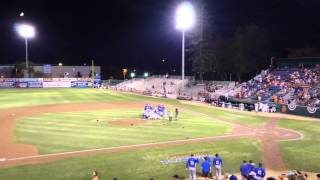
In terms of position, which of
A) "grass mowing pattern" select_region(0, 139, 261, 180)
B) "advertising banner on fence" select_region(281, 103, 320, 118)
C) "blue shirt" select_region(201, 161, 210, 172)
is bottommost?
"grass mowing pattern" select_region(0, 139, 261, 180)

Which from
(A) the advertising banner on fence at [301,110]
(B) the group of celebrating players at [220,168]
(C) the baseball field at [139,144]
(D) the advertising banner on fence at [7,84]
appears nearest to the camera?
(B) the group of celebrating players at [220,168]

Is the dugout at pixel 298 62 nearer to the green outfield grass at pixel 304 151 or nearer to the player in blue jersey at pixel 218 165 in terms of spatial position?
the green outfield grass at pixel 304 151

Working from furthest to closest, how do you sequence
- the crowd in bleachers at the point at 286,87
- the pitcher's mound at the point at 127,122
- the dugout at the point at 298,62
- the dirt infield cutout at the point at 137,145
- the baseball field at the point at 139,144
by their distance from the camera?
the dugout at the point at 298,62 < the crowd in bleachers at the point at 286,87 < the pitcher's mound at the point at 127,122 < the dirt infield cutout at the point at 137,145 < the baseball field at the point at 139,144

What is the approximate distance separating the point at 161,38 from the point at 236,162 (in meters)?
121

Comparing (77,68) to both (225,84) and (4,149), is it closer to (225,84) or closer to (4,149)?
(225,84)

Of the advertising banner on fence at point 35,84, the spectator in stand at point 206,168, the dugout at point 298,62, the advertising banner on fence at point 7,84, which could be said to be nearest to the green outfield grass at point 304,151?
the spectator in stand at point 206,168

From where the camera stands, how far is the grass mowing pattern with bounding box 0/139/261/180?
1891 centimetres

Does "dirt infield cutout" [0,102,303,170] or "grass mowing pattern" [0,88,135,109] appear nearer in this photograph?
"dirt infield cutout" [0,102,303,170]

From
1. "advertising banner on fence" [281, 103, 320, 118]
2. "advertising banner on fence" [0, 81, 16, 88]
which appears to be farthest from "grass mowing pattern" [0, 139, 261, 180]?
"advertising banner on fence" [0, 81, 16, 88]

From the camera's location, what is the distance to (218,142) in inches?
1055

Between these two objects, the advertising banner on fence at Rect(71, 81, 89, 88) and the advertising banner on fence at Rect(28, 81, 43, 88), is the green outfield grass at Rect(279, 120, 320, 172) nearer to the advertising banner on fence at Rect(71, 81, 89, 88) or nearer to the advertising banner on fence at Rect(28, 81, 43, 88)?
the advertising banner on fence at Rect(71, 81, 89, 88)

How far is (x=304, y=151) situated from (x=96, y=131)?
Result: 55.1ft

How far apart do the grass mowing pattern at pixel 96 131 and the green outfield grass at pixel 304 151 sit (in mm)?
6511

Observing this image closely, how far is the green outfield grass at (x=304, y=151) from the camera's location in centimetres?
2138
